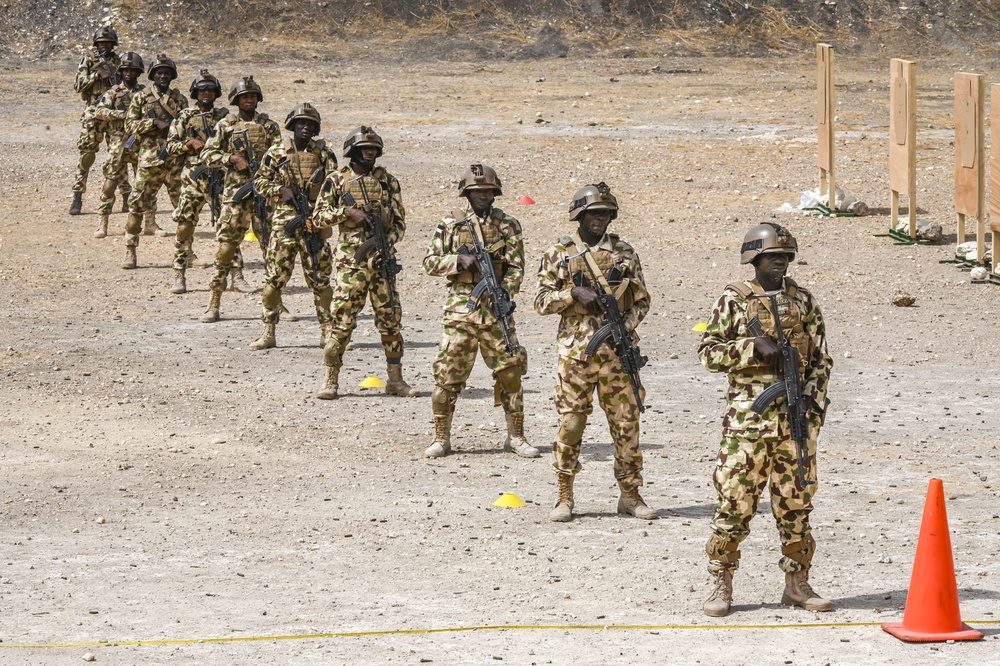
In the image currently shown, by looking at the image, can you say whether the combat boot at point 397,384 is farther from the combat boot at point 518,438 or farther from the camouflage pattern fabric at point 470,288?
the camouflage pattern fabric at point 470,288

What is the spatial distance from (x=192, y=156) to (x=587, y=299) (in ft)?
30.7

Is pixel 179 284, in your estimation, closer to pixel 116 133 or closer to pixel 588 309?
pixel 116 133

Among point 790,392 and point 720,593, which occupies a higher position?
point 790,392

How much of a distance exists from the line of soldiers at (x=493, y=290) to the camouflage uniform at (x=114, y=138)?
0.28 feet

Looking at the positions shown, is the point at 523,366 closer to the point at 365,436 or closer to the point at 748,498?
the point at 365,436

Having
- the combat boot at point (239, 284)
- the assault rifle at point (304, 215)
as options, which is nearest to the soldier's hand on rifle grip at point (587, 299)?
the assault rifle at point (304, 215)

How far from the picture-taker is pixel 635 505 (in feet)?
33.3

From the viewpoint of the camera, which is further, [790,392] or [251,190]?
[251,190]

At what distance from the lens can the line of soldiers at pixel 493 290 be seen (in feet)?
26.8

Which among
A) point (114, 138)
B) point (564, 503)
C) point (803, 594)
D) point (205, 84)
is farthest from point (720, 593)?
point (114, 138)

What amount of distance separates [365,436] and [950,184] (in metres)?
14.1

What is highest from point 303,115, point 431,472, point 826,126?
point 303,115

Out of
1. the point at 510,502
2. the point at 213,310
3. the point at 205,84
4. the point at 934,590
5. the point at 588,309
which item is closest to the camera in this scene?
the point at 934,590

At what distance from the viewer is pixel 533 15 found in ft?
136
